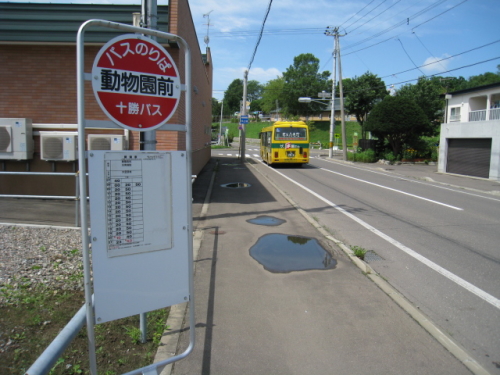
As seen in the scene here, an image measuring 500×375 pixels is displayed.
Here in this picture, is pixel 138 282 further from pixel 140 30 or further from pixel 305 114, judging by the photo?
pixel 305 114

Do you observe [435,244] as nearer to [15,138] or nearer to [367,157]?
[15,138]

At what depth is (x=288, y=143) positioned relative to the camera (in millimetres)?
26719

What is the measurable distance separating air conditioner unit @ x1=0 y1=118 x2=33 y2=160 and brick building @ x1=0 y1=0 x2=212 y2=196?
3 cm

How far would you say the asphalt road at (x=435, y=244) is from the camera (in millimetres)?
4621

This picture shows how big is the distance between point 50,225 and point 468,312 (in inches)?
279

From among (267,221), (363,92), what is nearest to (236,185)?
(267,221)

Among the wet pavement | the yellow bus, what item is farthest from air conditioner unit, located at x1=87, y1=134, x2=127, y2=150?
the yellow bus

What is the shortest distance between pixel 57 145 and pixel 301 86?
80.3m

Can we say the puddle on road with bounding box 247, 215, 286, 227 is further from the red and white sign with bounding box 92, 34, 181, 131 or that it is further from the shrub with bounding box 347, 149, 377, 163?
the shrub with bounding box 347, 149, 377, 163

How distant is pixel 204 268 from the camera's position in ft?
19.8

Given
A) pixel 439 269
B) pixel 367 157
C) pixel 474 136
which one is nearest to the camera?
pixel 439 269

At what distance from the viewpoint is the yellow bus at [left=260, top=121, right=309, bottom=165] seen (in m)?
26.7

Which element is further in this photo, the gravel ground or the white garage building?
the white garage building

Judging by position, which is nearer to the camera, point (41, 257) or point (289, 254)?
point (41, 257)
